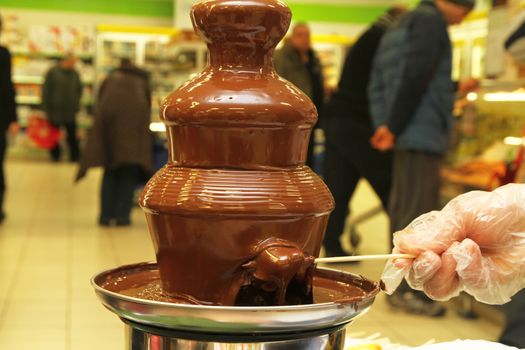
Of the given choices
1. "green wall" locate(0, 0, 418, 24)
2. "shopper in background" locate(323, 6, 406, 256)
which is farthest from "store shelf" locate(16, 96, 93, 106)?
"shopper in background" locate(323, 6, 406, 256)

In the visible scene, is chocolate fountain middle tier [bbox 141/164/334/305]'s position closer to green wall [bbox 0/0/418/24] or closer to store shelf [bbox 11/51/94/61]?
store shelf [bbox 11/51/94/61]

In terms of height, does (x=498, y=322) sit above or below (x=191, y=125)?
below

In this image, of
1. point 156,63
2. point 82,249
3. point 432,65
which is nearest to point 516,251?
point 432,65

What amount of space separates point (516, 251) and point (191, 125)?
53cm

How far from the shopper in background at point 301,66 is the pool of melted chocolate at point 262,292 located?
484 centimetres

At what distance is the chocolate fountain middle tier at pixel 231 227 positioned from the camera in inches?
44.8

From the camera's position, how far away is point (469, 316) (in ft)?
14.7

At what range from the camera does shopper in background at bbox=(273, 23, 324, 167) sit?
20.4 feet

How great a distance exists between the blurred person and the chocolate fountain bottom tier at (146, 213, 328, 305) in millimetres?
164

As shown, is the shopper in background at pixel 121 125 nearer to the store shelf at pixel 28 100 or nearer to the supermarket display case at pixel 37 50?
the supermarket display case at pixel 37 50

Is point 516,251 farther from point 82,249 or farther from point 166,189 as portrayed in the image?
point 82,249

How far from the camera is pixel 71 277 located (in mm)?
5242

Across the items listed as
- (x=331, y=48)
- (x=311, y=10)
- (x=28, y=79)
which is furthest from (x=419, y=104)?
(x=28, y=79)

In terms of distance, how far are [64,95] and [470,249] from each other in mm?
13896
